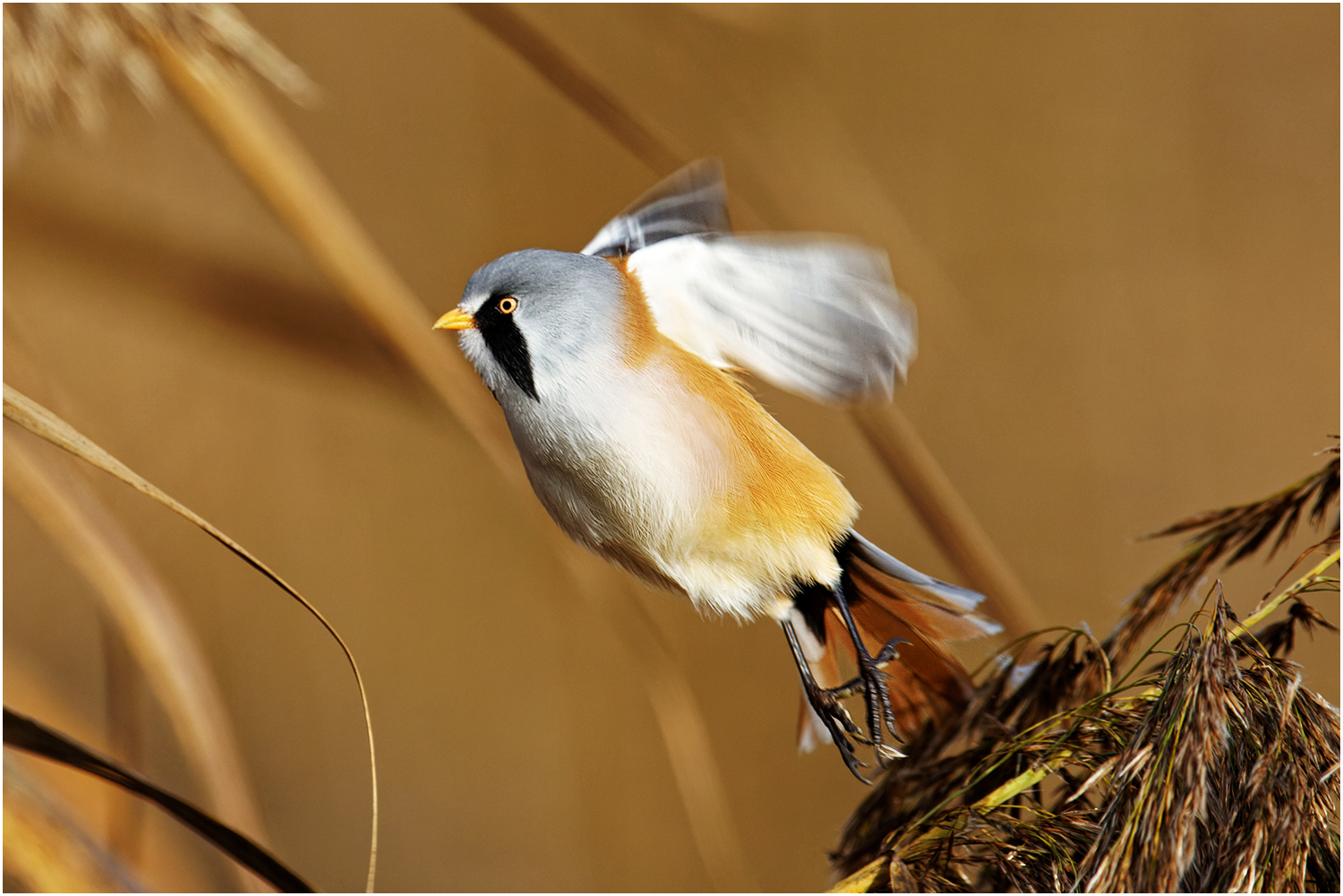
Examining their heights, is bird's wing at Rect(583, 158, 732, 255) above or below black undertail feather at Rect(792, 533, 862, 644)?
above

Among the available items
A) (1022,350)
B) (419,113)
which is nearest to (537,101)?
(419,113)

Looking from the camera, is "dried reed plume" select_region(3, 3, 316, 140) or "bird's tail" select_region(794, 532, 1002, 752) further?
"dried reed plume" select_region(3, 3, 316, 140)

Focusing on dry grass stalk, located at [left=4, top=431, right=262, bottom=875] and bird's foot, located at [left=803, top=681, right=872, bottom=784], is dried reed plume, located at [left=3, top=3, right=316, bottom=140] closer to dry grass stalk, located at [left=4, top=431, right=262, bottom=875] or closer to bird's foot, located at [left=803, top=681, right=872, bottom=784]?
dry grass stalk, located at [left=4, top=431, right=262, bottom=875]

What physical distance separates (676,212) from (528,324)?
77 millimetres

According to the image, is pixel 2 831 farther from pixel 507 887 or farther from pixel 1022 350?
pixel 1022 350

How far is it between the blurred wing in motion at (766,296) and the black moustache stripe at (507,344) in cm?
5

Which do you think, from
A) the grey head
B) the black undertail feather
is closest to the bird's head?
the grey head

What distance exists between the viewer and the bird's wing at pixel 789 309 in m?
0.27

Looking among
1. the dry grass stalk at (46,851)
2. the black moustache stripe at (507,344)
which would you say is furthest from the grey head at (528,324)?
the dry grass stalk at (46,851)

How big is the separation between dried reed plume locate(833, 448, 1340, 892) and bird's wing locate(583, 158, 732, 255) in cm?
21

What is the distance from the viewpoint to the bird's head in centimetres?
28

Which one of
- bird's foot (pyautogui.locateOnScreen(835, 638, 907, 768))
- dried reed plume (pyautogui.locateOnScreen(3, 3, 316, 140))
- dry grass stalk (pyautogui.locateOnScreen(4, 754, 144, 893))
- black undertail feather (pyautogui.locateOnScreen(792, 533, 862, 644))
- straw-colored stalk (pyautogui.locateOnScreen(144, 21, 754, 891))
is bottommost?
bird's foot (pyautogui.locateOnScreen(835, 638, 907, 768))

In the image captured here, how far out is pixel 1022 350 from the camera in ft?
3.15

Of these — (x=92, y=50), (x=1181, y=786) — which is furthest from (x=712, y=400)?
(x=92, y=50)
